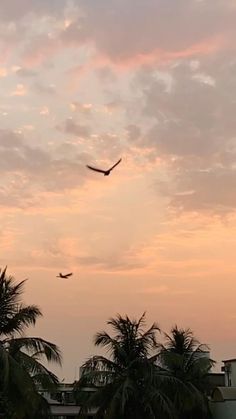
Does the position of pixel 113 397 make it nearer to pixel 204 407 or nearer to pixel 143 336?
pixel 143 336

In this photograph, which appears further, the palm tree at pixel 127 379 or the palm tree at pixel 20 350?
the palm tree at pixel 127 379

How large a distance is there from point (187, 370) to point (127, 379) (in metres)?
5.81

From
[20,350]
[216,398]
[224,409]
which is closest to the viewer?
[20,350]

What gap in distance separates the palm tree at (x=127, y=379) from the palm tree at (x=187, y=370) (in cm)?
69

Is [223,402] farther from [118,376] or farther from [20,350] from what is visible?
[20,350]

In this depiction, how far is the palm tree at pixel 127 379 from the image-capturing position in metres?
27.1

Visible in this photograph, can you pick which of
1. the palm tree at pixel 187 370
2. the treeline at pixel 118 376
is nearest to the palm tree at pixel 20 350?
the treeline at pixel 118 376

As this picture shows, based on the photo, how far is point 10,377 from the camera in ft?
68.7

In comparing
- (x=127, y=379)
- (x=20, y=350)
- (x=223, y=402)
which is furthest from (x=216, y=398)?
(x=20, y=350)

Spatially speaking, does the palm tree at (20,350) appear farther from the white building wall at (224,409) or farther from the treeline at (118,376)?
the white building wall at (224,409)

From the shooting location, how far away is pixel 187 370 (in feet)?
107

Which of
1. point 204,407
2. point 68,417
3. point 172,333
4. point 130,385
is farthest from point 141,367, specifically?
point 68,417

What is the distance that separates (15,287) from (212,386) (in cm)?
1441

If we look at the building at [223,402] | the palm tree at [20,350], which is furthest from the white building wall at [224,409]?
the palm tree at [20,350]
